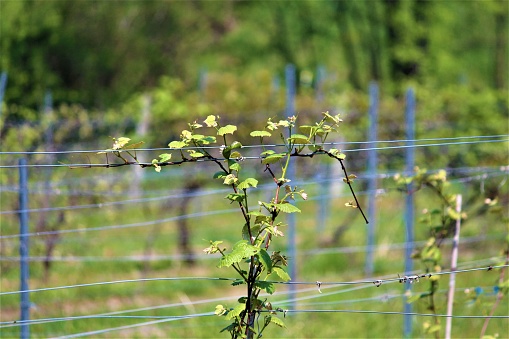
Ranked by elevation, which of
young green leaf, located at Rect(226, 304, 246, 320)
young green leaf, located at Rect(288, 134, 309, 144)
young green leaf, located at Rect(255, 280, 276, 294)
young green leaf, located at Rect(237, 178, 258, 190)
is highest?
young green leaf, located at Rect(288, 134, 309, 144)

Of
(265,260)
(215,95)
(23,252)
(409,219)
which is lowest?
(265,260)

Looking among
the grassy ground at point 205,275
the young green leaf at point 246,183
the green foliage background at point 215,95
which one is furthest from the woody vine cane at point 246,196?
the grassy ground at point 205,275

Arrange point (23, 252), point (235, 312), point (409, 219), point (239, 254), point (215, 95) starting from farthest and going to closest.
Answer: point (215, 95) → point (409, 219) → point (23, 252) → point (235, 312) → point (239, 254)

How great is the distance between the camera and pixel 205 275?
845cm

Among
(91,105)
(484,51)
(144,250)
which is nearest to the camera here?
(144,250)

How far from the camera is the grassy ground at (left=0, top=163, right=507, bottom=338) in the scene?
6.32 m

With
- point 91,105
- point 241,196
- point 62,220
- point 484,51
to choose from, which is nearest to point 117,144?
point 241,196

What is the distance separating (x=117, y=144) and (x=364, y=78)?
63.0 ft

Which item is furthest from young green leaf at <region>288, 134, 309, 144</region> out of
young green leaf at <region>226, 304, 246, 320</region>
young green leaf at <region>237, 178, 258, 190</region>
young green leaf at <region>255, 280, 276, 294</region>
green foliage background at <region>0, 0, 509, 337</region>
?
green foliage background at <region>0, 0, 509, 337</region>

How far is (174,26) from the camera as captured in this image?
16.6 m

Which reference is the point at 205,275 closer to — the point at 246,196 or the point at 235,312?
the point at 235,312

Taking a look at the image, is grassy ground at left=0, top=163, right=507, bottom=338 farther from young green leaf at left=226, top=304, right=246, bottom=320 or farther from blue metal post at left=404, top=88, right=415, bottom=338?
young green leaf at left=226, top=304, right=246, bottom=320

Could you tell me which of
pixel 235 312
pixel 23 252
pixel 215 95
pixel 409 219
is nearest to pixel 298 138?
pixel 235 312

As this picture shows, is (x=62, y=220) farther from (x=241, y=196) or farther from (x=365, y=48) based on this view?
(x=365, y=48)
